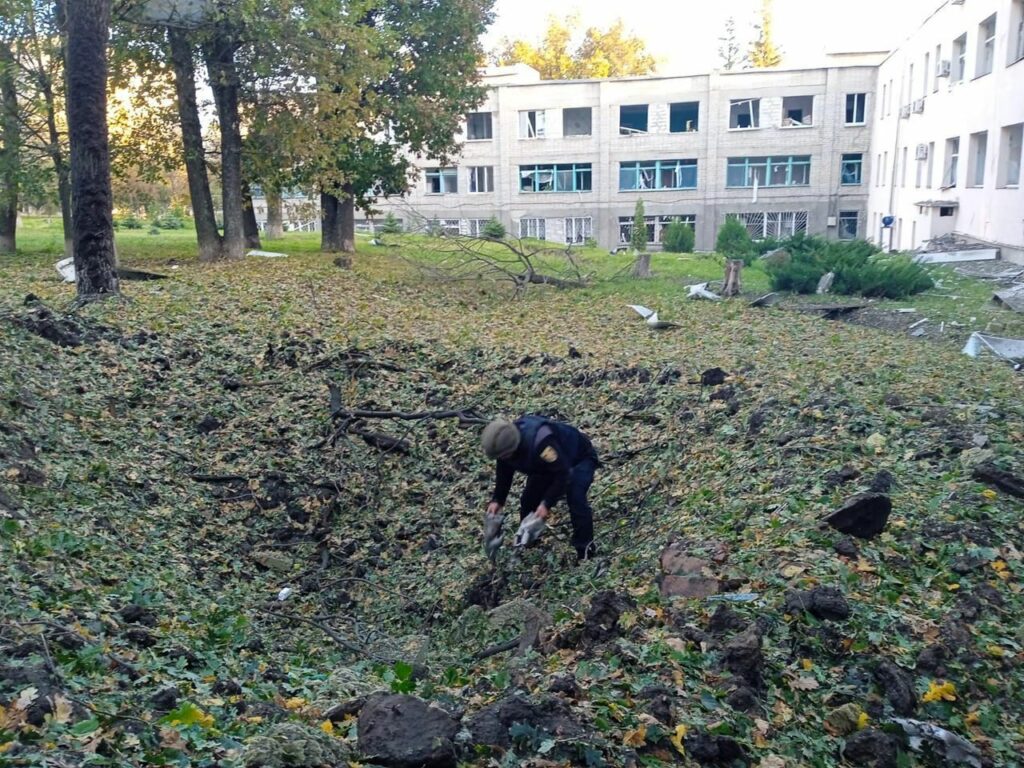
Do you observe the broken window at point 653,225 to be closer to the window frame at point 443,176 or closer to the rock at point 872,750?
the window frame at point 443,176

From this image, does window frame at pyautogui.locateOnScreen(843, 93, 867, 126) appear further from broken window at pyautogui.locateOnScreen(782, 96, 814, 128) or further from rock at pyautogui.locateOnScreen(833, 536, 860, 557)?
rock at pyautogui.locateOnScreen(833, 536, 860, 557)

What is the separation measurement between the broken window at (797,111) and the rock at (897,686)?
4079cm

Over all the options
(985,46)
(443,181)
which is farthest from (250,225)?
(443,181)

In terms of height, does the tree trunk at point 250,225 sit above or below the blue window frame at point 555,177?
below

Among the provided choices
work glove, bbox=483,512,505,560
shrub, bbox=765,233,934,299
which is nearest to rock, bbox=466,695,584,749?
work glove, bbox=483,512,505,560

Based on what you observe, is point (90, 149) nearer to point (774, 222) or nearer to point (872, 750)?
point (872, 750)

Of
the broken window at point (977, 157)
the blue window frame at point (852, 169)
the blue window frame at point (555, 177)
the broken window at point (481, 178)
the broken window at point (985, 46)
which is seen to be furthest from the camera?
the broken window at point (481, 178)

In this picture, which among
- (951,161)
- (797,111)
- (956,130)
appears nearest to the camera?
(956,130)

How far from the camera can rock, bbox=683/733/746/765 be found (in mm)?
3648

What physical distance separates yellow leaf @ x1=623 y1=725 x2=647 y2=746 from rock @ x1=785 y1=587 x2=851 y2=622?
1278 millimetres

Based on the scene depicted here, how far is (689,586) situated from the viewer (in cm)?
505

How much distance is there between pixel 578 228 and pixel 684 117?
6895mm

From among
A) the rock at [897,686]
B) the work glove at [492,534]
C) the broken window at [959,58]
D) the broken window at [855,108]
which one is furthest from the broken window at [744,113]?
the rock at [897,686]

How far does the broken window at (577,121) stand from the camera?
42281 millimetres
